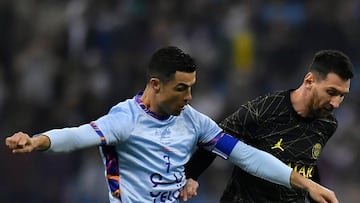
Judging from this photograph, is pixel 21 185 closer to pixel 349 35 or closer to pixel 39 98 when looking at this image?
pixel 39 98

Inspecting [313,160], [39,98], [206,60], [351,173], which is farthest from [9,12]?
[313,160]

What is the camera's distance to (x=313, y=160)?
6.94 meters

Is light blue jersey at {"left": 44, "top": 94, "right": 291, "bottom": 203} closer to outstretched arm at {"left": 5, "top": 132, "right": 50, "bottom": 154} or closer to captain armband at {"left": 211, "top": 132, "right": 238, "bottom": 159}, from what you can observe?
captain armband at {"left": 211, "top": 132, "right": 238, "bottom": 159}

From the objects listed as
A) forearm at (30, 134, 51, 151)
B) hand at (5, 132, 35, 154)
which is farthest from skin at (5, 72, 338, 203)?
hand at (5, 132, 35, 154)

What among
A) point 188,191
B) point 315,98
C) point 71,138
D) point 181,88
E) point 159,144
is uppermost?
point 181,88

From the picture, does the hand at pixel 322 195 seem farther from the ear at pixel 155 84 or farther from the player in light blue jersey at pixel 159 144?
the ear at pixel 155 84

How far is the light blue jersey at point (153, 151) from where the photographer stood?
6234 mm

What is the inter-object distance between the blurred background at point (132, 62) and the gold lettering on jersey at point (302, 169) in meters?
5.32

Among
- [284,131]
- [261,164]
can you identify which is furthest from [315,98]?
[261,164]

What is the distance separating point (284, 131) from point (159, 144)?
91 centimetres

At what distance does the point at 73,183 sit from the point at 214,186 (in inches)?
62.7

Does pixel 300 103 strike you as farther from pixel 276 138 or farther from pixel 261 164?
pixel 261 164

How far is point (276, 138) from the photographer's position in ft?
22.6

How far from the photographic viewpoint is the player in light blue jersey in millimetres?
6273
